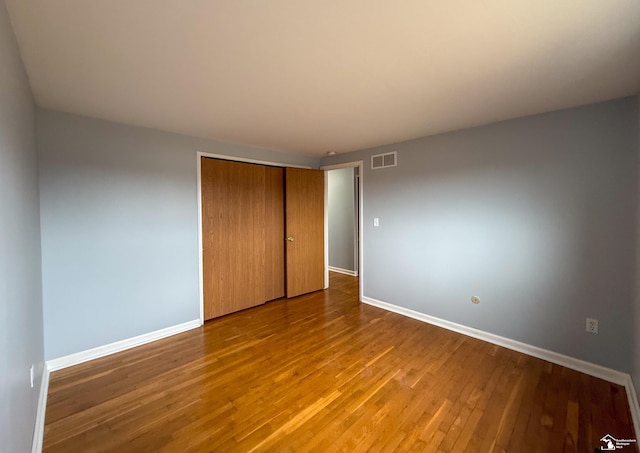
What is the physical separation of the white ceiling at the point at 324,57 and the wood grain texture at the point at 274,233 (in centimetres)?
151

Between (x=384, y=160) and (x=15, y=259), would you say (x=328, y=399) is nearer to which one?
(x=15, y=259)

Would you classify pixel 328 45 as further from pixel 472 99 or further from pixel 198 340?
pixel 198 340

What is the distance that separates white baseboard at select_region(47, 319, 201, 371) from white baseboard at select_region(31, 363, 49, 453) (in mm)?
133

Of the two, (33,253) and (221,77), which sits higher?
(221,77)

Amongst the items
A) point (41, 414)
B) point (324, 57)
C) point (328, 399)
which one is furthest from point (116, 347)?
point (324, 57)

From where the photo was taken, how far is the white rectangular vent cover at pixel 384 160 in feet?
11.7

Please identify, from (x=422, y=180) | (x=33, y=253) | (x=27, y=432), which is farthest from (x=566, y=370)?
(x=33, y=253)

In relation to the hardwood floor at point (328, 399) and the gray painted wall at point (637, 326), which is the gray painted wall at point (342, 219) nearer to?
the hardwood floor at point (328, 399)

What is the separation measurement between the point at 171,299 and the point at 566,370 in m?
3.85

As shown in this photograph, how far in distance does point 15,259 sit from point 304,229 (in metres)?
3.26

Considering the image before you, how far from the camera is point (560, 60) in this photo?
5.22ft

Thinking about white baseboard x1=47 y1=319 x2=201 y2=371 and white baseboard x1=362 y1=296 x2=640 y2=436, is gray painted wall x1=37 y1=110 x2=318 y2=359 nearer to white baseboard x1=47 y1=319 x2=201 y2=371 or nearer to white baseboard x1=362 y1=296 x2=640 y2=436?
white baseboard x1=47 y1=319 x2=201 y2=371

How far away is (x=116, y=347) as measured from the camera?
8.70 ft
